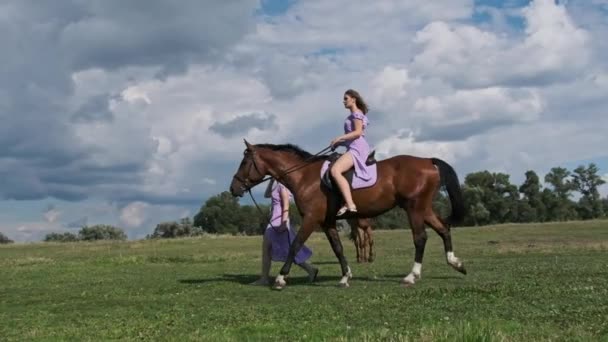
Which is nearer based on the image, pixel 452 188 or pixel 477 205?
pixel 452 188

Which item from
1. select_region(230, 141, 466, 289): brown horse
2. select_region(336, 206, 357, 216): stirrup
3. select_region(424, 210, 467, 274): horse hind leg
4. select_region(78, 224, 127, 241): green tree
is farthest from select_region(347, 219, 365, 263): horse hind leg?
select_region(78, 224, 127, 241): green tree

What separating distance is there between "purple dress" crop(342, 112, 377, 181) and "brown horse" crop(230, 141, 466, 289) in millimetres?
283

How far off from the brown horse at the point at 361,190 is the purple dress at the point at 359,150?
283 mm

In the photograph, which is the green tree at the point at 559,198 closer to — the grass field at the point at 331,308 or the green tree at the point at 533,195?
the green tree at the point at 533,195

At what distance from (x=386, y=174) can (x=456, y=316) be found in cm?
502

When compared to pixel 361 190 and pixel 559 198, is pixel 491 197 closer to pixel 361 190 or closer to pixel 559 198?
pixel 559 198

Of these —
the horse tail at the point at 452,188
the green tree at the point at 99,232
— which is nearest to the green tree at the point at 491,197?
the green tree at the point at 99,232

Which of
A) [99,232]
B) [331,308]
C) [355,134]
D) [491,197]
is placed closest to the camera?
[331,308]

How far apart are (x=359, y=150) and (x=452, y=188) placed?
7.90 ft

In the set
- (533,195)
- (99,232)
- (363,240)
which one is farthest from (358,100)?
(533,195)

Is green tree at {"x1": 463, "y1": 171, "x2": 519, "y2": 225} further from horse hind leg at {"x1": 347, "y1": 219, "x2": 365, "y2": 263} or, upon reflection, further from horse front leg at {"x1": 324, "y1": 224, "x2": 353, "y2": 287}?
horse front leg at {"x1": 324, "y1": 224, "x2": 353, "y2": 287}

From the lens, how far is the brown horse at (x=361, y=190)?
1373 centimetres

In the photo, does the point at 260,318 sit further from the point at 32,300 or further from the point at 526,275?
the point at 526,275

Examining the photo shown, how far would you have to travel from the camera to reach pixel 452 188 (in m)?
14.4
